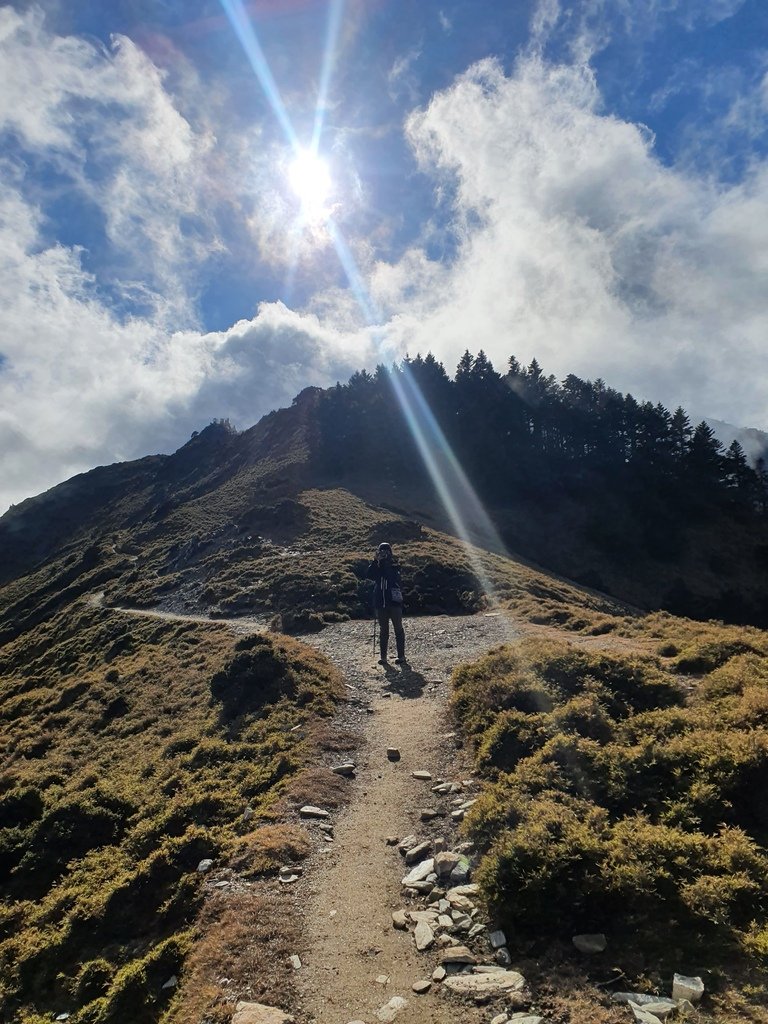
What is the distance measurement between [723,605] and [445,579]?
38.3 meters

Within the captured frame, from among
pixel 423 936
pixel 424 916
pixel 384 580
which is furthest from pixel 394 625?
pixel 423 936

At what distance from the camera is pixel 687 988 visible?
4.71 metres

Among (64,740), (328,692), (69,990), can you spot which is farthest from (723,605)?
(69,990)

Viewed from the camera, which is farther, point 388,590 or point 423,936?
point 388,590

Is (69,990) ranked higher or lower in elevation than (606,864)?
lower

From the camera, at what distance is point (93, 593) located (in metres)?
54.1

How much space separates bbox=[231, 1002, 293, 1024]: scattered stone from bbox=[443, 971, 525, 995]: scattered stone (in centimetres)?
163

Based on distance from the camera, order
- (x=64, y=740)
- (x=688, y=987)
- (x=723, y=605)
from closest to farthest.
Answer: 1. (x=688, y=987)
2. (x=64, y=740)
3. (x=723, y=605)

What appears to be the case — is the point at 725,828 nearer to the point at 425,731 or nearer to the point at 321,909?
the point at 321,909

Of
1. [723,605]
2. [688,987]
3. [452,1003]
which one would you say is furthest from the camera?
[723,605]

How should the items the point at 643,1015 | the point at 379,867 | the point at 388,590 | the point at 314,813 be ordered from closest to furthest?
the point at 643,1015 < the point at 379,867 < the point at 314,813 < the point at 388,590

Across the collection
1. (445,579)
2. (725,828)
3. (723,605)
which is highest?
(445,579)

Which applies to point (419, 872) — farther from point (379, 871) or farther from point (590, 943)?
point (590, 943)

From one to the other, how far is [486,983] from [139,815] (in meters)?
9.02
